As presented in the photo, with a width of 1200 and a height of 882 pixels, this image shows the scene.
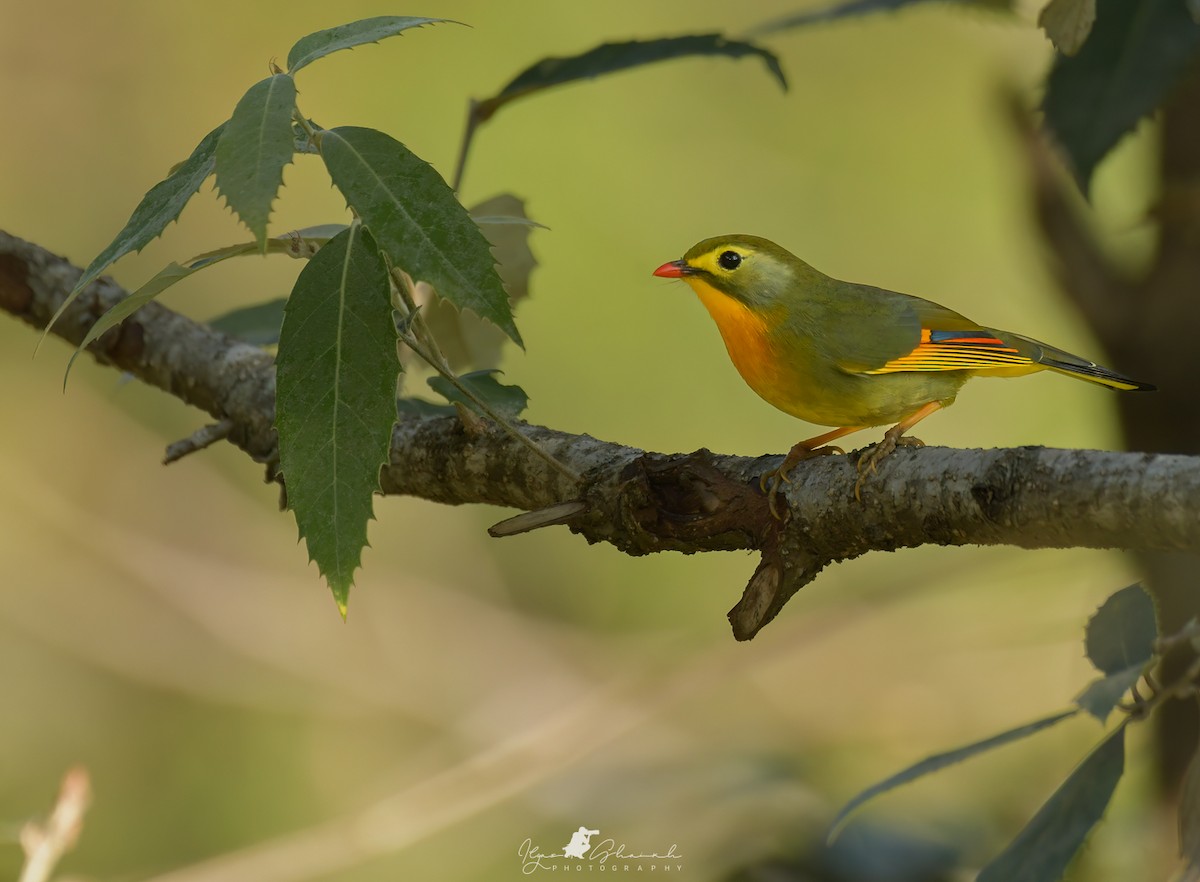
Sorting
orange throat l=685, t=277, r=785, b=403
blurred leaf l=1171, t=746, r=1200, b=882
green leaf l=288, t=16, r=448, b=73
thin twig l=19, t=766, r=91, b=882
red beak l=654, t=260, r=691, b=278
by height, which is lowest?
blurred leaf l=1171, t=746, r=1200, b=882

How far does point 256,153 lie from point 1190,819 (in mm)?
1391

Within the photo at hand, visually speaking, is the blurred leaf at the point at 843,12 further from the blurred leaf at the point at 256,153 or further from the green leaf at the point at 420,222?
the blurred leaf at the point at 256,153

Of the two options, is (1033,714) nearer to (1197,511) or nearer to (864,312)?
(864,312)

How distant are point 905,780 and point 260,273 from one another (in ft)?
17.1

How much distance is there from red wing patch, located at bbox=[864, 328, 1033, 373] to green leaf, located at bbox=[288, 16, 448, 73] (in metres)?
1.21

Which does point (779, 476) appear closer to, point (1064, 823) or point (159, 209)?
point (1064, 823)

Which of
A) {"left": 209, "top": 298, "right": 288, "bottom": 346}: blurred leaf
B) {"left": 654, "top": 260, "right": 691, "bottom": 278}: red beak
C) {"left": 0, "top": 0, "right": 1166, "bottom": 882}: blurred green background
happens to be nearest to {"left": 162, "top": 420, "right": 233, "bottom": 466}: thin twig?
{"left": 209, "top": 298, "right": 288, "bottom": 346}: blurred leaf

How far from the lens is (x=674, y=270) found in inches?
112

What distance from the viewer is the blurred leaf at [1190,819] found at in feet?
4.81

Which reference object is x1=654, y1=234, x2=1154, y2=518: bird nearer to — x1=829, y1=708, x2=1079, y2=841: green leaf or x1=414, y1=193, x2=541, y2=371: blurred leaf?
x1=414, y1=193, x2=541, y2=371: blurred leaf

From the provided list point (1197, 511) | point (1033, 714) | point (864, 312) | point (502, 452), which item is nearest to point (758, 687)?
point (1033, 714)

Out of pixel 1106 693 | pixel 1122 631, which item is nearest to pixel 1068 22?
pixel 1122 631

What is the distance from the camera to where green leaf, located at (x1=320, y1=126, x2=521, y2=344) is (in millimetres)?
1478

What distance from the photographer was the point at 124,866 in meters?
5.12
